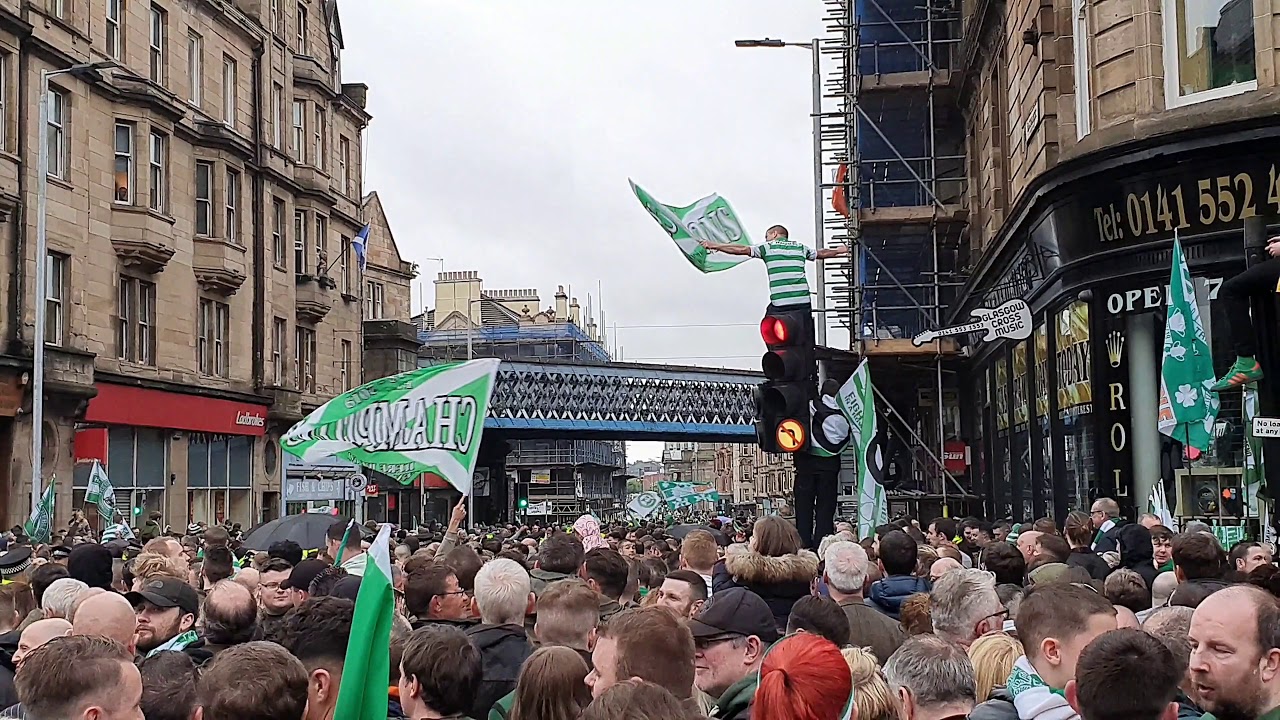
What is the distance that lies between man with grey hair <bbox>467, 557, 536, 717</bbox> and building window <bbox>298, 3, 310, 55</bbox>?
36.6 meters

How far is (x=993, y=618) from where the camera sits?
20.9 ft

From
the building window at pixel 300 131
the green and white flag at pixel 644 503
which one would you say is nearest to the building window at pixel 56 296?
the green and white flag at pixel 644 503

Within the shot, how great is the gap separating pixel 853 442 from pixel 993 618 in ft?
31.8

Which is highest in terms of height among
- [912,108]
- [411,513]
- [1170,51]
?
[912,108]

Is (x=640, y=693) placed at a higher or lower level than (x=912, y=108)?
lower

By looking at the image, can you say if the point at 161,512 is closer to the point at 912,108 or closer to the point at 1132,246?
the point at 912,108

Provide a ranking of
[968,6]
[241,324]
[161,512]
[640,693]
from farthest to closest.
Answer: [241,324] < [161,512] < [968,6] < [640,693]

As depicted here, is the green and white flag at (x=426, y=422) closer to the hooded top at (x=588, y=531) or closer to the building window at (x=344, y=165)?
the hooded top at (x=588, y=531)

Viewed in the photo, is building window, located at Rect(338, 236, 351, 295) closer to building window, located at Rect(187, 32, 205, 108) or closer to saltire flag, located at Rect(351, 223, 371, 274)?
saltire flag, located at Rect(351, 223, 371, 274)

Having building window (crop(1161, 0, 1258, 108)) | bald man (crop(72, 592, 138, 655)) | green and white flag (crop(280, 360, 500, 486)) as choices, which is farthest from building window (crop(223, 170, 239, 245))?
bald man (crop(72, 592, 138, 655))

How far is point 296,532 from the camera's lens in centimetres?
1573

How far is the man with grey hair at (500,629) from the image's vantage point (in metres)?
5.99

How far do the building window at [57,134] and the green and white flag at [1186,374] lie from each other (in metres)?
21.8

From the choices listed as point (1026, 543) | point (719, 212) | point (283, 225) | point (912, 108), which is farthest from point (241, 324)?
point (1026, 543)
